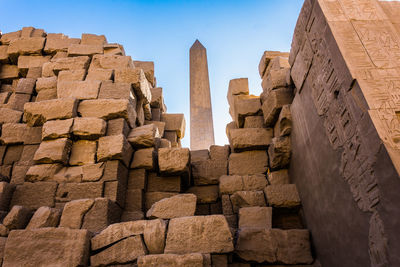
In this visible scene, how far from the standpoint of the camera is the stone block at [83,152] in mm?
3977

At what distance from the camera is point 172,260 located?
2312 mm

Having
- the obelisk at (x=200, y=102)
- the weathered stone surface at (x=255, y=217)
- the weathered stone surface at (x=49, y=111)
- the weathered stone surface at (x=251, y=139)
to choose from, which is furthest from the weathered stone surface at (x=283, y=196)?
the obelisk at (x=200, y=102)

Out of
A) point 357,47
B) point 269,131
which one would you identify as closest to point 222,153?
point 269,131

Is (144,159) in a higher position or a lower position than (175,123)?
lower

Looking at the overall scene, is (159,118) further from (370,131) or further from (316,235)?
(370,131)

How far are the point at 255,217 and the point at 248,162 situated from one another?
115 centimetres

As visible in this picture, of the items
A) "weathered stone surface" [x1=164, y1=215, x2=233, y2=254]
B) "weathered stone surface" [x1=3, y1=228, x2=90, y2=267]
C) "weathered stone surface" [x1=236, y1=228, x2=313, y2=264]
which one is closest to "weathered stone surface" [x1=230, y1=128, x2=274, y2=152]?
"weathered stone surface" [x1=236, y1=228, x2=313, y2=264]

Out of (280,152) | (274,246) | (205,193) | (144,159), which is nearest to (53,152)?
(144,159)

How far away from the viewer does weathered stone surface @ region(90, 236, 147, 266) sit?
2.51m

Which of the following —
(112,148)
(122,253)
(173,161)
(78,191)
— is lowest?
(122,253)

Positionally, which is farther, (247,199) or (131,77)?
(131,77)

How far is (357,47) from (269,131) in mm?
2273

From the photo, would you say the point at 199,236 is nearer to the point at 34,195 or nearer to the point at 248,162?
the point at 248,162

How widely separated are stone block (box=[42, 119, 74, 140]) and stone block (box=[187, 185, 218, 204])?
2190mm
